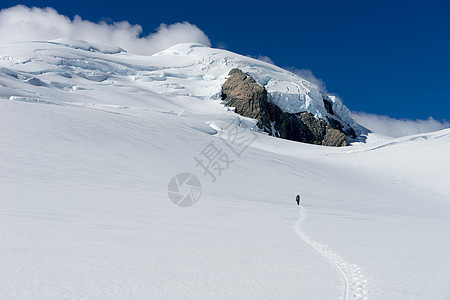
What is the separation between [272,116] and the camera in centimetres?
9106

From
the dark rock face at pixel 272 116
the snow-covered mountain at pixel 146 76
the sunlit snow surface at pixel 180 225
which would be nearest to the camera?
the sunlit snow surface at pixel 180 225

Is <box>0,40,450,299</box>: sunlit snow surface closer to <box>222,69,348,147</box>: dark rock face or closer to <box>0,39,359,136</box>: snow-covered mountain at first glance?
<box>0,39,359,136</box>: snow-covered mountain

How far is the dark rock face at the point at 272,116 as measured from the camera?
85.9 m

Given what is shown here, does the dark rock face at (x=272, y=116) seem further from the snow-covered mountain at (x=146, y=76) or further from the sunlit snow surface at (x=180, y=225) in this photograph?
the sunlit snow surface at (x=180, y=225)

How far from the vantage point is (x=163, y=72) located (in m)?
101

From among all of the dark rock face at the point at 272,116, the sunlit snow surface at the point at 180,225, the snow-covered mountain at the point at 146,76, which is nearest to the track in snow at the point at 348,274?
the sunlit snow surface at the point at 180,225

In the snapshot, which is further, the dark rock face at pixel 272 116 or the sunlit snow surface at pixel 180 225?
the dark rock face at pixel 272 116

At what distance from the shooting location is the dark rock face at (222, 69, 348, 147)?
282ft

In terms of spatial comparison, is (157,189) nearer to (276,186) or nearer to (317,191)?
(276,186)

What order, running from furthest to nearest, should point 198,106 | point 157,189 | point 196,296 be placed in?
1. point 198,106
2. point 157,189
3. point 196,296

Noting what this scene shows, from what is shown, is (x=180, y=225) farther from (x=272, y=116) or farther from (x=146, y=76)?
(x=146, y=76)

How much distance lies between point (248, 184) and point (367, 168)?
885 inches

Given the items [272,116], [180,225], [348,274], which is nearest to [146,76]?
[272,116]

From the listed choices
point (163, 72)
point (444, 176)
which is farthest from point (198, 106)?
point (444, 176)
